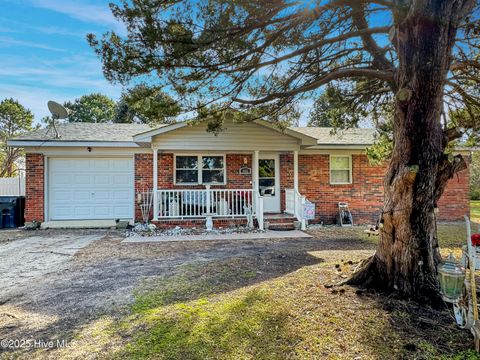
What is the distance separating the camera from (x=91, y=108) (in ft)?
102

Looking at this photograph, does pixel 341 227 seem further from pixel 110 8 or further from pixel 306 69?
pixel 110 8

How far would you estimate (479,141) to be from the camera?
7039mm

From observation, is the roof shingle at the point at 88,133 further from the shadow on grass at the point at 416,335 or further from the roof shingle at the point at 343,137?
the shadow on grass at the point at 416,335

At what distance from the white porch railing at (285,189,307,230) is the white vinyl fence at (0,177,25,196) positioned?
1100 cm

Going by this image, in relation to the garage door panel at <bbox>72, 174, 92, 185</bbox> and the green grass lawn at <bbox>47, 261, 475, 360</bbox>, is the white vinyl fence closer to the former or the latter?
the garage door panel at <bbox>72, 174, 92, 185</bbox>

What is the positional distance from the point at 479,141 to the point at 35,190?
13.8 m

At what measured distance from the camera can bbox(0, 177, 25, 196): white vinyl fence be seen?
1204 cm

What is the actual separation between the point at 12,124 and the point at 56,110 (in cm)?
2000

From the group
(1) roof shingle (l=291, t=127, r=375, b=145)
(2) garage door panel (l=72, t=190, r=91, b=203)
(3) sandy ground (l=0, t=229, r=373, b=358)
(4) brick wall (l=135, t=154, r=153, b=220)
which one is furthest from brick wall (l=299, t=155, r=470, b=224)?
(2) garage door panel (l=72, t=190, r=91, b=203)

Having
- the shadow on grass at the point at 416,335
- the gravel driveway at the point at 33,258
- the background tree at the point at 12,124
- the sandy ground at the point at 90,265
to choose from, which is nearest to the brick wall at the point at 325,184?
the sandy ground at the point at 90,265

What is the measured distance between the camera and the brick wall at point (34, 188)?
33.9ft

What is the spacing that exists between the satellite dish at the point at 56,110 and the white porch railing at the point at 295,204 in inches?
350

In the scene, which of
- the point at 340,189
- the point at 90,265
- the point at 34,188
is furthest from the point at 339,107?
the point at 34,188

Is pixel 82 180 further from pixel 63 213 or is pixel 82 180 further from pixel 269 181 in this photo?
pixel 269 181
